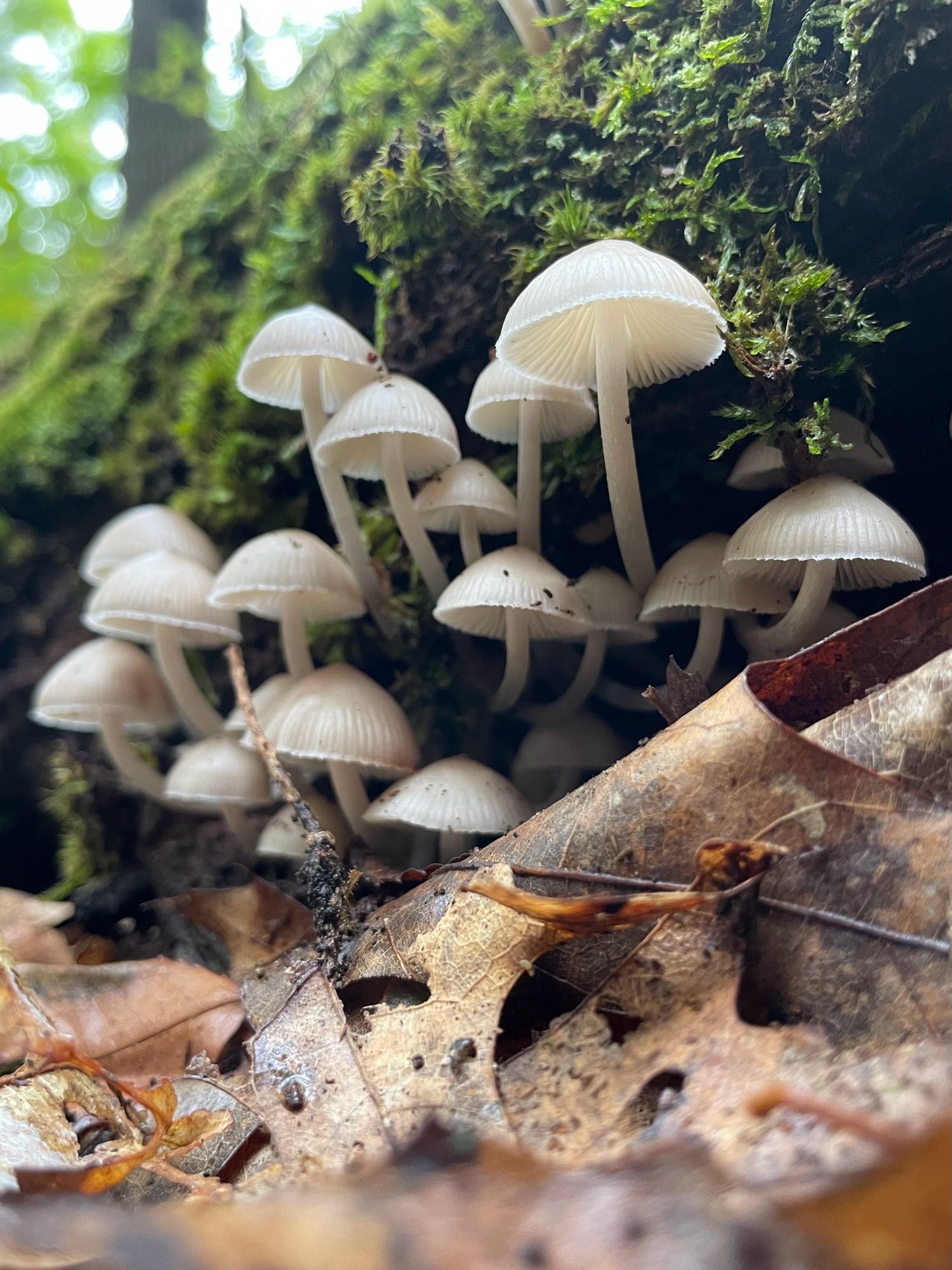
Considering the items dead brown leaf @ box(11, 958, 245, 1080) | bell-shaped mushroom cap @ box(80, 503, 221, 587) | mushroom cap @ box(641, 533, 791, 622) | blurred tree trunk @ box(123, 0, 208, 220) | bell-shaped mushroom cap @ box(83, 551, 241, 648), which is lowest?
dead brown leaf @ box(11, 958, 245, 1080)

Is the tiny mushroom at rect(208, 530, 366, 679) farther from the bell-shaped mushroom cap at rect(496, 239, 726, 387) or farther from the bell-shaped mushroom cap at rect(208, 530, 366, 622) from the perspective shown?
the bell-shaped mushroom cap at rect(496, 239, 726, 387)

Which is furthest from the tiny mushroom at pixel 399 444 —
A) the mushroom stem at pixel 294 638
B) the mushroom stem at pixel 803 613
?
the mushroom stem at pixel 803 613

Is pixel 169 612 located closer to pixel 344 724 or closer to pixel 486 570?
pixel 344 724

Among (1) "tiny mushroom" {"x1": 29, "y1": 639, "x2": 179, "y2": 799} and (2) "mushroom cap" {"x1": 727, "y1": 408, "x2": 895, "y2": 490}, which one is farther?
(1) "tiny mushroom" {"x1": 29, "y1": 639, "x2": 179, "y2": 799}

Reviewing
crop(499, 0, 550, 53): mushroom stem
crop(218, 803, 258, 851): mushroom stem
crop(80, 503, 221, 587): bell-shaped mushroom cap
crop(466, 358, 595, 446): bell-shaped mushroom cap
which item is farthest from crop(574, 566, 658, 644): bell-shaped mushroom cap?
crop(499, 0, 550, 53): mushroom stem

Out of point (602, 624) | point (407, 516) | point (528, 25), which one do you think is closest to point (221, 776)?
point (407, 516)

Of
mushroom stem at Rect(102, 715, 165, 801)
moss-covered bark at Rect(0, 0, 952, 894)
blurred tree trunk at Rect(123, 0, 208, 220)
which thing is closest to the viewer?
moss-covered bark at Rect(0, 0, 952, 894)

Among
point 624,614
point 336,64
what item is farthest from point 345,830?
point 336,64
